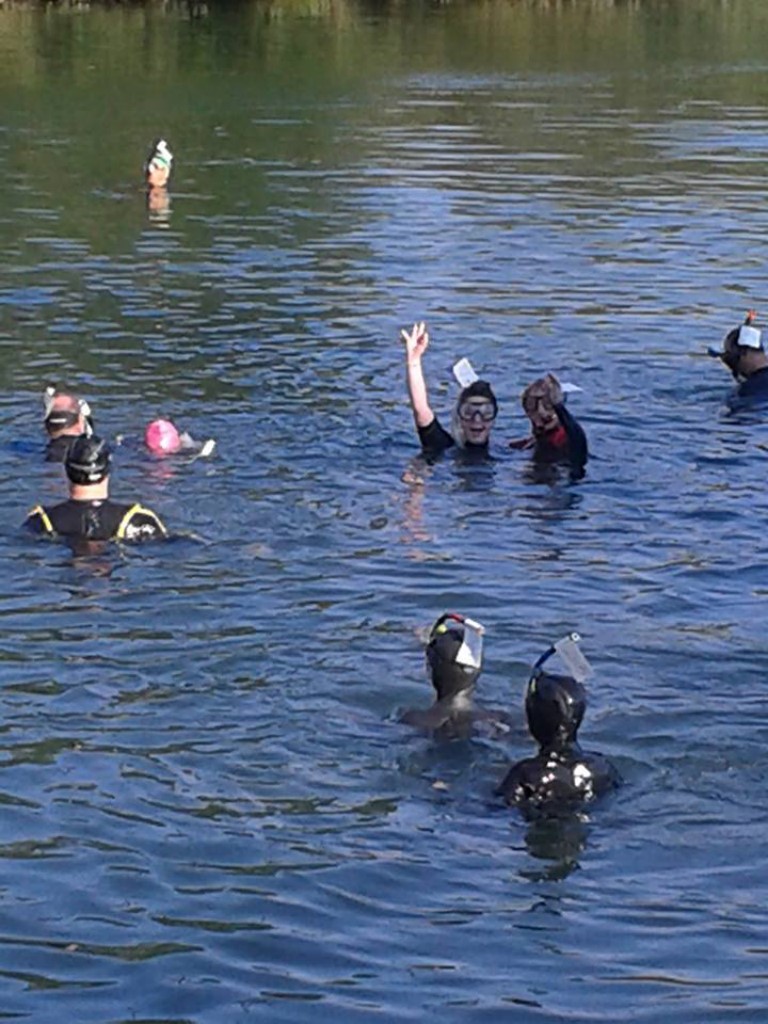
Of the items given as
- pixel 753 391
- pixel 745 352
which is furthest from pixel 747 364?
pixel 753 391

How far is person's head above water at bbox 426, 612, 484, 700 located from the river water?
0.31 metres

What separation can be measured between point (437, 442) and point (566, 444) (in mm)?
1109

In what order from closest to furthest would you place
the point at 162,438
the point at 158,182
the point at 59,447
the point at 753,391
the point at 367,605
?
the point at 367,605 < the point at 59,447 < the point at 162,438 < the point at 753,391 < the point at 158,182

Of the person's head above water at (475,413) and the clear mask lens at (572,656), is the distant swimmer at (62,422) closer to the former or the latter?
the person's head above water at (475,413)

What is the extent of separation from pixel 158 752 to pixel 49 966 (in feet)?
7.78

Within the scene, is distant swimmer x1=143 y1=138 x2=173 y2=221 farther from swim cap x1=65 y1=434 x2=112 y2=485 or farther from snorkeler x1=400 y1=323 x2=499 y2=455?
swim cap x1=65 y1=434 x2=112 y2=485

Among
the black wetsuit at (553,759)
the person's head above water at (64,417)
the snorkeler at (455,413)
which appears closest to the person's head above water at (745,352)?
the snorkeler at (455,413)

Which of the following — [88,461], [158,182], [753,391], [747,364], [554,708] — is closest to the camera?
[554,708]

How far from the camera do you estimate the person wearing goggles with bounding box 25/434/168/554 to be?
14273mm

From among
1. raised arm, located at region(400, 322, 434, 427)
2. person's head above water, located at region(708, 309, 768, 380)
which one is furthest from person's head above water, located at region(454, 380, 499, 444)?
person's head above water, located at region(708, 309, 768, 380)

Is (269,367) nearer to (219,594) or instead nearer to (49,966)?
(219,594)

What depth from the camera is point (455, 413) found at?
17281 mm

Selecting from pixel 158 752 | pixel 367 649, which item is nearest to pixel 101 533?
pixel 367 649

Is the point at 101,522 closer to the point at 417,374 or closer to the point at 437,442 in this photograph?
the point at 417,374
